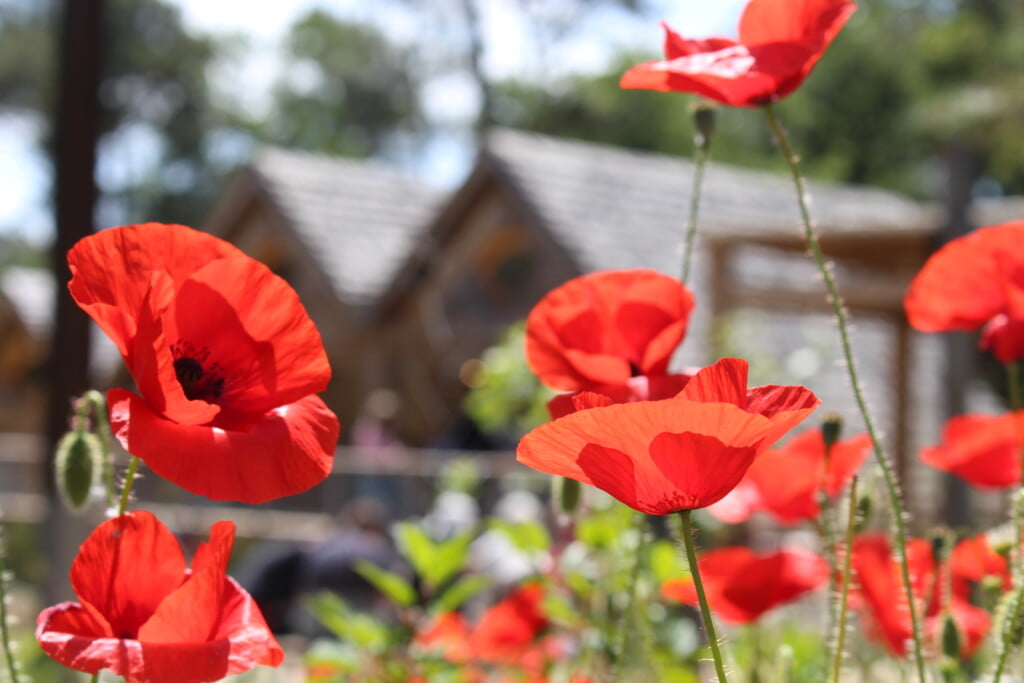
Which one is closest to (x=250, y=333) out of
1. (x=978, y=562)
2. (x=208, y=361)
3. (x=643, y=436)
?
(x=208, y=361)

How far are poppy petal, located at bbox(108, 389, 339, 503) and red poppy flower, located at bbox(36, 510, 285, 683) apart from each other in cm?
4

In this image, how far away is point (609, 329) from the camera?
82 centimetres

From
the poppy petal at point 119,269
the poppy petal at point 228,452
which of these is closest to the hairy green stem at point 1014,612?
the poppy petal at point 228,452

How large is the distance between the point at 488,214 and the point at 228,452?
11.4m

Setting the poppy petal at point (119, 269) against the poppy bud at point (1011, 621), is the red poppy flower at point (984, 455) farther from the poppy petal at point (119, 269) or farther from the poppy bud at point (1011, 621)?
Result: the poppy petal at point (119, 269)

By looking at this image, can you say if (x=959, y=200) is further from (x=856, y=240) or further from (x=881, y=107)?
(x=881, y=107)

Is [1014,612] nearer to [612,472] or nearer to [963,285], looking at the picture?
[612,472]

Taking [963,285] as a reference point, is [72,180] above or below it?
below

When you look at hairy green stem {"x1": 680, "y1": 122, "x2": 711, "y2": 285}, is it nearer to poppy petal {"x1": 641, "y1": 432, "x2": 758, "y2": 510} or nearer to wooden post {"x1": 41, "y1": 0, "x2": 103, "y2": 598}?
poppy petal {"x1": 641, "y1": 432, "x2": 758, "y2": 510}

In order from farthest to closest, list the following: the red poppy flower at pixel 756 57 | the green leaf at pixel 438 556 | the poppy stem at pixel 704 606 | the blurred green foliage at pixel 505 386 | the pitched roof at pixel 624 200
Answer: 1. the pitched roof at pixel 624 200
2. the blurred green foliage at pixel 505 386
3. the green leaf at pixel 438 556
4. the red poppy flower at pixel 756 57
5. the poppy stem at pixel 704 606

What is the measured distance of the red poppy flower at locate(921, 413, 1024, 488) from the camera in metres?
1.06

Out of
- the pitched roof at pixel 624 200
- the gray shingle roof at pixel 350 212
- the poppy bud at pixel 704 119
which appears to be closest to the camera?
the poppy bud at pixel 704 119

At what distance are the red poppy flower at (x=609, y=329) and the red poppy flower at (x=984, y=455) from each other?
0.36 meters

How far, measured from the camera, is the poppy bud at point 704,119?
837 millimetres
